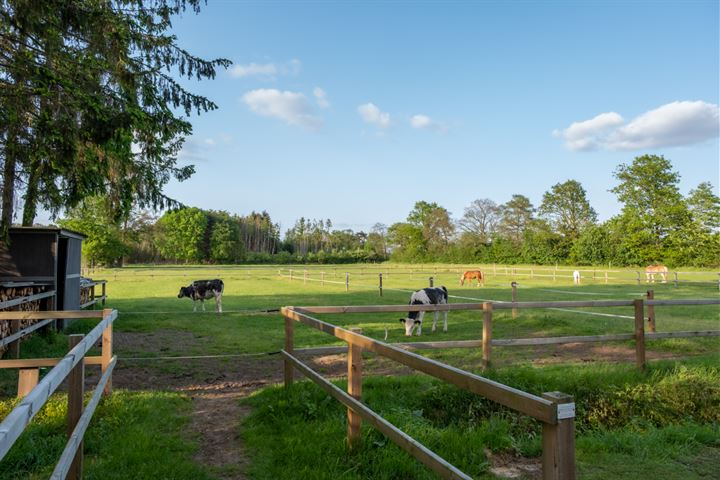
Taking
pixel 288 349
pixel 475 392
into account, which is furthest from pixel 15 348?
pixel 475 392

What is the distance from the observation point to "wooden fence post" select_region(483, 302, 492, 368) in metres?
7.03

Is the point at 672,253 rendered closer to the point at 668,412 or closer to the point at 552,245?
the point at 552,245

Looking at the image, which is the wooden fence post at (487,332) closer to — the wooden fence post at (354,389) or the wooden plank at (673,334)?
the wooden plank at (673,334)

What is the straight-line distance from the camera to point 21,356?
850 cm

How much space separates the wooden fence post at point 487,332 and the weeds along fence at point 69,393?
4.93 m

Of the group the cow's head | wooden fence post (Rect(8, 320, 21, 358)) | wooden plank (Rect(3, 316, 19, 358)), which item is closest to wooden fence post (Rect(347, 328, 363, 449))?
wooden plank (Rect(3, 316, 19, 358))

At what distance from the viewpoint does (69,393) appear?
11.3ft

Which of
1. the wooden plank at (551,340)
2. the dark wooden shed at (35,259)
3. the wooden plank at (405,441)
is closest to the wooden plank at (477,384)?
the wooden plank at (405,441)

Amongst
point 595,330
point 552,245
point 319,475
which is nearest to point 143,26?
point 319,475

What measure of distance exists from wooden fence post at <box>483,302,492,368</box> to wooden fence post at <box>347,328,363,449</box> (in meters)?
3.39

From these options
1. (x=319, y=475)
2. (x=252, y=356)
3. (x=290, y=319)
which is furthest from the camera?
(x=252, y=356)

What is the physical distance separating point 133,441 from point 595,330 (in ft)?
33.9

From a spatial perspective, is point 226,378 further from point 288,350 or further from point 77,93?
point 77,93

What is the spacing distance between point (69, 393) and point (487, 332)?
543cm
